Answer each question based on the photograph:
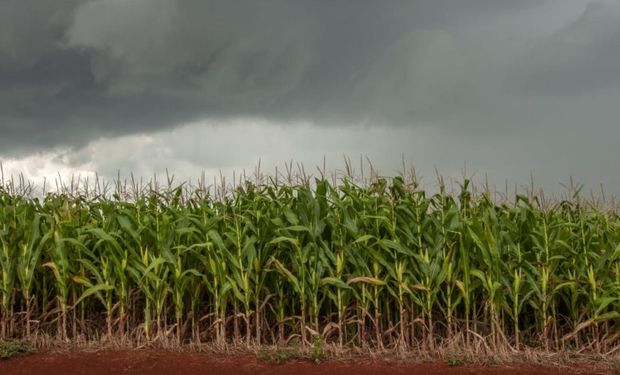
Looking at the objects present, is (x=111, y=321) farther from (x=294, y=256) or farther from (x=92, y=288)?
(x=294, y=256)

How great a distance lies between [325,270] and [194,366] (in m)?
2.14

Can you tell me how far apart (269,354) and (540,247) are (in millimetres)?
3935

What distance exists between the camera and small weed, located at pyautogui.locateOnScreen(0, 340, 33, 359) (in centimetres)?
852

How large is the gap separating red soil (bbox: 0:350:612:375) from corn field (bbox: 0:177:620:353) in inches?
21.0

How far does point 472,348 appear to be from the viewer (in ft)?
27.6

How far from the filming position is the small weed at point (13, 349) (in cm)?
852

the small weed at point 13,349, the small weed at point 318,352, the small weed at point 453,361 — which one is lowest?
the small weed at point 453,361

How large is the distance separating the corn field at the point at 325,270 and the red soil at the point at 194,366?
0.53 m

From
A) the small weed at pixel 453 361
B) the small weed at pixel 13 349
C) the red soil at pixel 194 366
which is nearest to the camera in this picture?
the red soil at pixel 194 366

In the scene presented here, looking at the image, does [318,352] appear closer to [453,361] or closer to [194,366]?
[194,366]

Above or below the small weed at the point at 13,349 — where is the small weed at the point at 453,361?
below

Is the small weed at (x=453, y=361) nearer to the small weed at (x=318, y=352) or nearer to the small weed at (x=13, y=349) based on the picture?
the small weed at (x=318, y=352)

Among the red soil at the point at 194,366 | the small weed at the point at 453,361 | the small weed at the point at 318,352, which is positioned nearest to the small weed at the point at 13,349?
the red soil at the point at 194,366

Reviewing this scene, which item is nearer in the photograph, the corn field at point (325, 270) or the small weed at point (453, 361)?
the small weed at point (453, 361)
